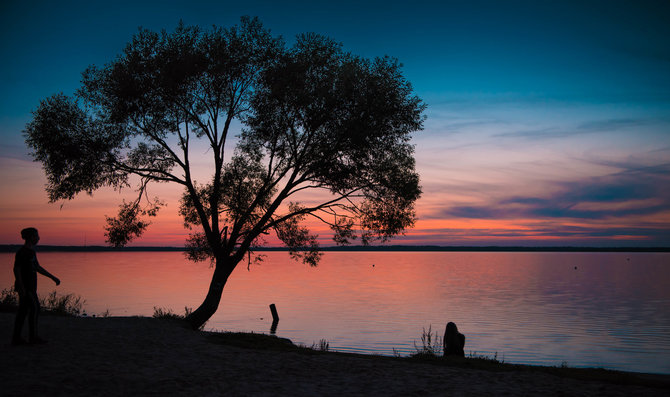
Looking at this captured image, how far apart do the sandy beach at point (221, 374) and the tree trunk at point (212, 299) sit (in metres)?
7.04

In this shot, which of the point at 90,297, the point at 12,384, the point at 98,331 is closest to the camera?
the point at 12,384

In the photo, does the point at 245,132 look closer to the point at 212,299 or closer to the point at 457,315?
the point at 212,299

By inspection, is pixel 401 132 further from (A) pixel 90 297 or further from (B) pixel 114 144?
(A) pixel 90 297

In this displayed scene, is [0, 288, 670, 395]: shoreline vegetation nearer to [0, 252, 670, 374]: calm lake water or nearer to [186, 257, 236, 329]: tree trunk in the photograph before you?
[186, 257, 236, 329]: tree trunk

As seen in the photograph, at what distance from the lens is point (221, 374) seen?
1223 centimetres

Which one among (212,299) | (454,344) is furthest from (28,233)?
(454,344)

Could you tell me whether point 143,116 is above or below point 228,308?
above

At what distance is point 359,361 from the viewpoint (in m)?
15.5

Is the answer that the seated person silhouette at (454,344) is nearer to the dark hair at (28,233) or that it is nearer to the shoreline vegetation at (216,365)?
the shoreline vegetation at (216,365)

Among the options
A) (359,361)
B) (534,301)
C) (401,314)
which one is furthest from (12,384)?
(534,301)

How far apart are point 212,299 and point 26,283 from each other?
37.5ft

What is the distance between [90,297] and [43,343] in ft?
161

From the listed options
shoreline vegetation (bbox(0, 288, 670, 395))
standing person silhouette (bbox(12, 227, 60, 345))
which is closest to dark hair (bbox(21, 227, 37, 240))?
standing person silhouette (bbox(12, 227, 60, 345))

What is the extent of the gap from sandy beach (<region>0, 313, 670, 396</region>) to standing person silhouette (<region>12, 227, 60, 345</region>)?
0.52 m
